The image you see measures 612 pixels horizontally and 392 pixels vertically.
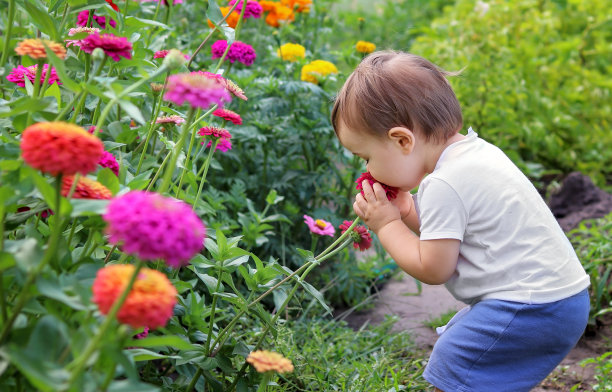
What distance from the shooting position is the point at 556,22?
4.59m

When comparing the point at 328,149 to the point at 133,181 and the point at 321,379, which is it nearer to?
the point at 321,379

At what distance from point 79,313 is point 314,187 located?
1.87 meters

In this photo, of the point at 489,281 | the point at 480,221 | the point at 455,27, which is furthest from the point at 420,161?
the point at 455,27

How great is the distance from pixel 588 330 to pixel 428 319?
0.58 metres

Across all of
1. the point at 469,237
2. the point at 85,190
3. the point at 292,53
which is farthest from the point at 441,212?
the point at 292,53

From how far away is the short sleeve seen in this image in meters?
1.73

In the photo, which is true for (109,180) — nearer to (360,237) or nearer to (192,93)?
(192,93)

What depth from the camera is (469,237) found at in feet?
5.91

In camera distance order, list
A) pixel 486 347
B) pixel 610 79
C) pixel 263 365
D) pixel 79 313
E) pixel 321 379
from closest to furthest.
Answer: pixel 79 313 < pixel 263 365 < pixel 486 347 < pixel 321 379 < pixel 610 79

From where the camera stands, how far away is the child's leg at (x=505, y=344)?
1.77m

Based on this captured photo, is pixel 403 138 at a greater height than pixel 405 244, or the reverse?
pixel 403 138

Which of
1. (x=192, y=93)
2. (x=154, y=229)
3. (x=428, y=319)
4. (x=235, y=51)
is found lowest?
(x=428, y=319)

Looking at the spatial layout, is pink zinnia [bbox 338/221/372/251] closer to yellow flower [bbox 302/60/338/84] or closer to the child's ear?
the child's ear

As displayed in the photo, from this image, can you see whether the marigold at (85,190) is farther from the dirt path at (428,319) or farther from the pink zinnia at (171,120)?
the dirt path at (428,319)
